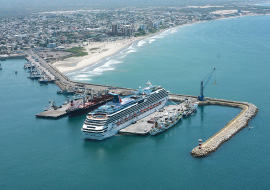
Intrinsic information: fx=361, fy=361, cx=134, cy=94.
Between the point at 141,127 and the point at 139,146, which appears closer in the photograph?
the point at 139,146

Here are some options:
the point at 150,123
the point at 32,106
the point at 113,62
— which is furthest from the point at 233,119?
the point at 113,62

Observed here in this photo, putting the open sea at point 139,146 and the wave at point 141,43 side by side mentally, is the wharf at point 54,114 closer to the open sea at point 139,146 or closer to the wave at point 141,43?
the open sea at point 139,146

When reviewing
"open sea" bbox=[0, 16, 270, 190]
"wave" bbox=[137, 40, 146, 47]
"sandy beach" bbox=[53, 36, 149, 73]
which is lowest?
"open sea" bbox=[0, 16, 270, 190]

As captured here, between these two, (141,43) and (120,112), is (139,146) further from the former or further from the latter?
(141,43)

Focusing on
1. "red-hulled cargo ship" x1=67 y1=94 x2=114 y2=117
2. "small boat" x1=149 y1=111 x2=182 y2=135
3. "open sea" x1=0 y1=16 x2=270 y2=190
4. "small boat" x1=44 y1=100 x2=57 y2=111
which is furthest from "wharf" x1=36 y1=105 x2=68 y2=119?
"small boat" x1=149 y1=111 x2=182 y2=135

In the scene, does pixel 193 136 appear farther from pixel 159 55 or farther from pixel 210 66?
pixel 159 55

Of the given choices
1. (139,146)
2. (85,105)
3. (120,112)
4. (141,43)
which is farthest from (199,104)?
(141,43)

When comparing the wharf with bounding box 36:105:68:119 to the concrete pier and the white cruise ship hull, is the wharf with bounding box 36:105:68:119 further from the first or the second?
the concrete pier
